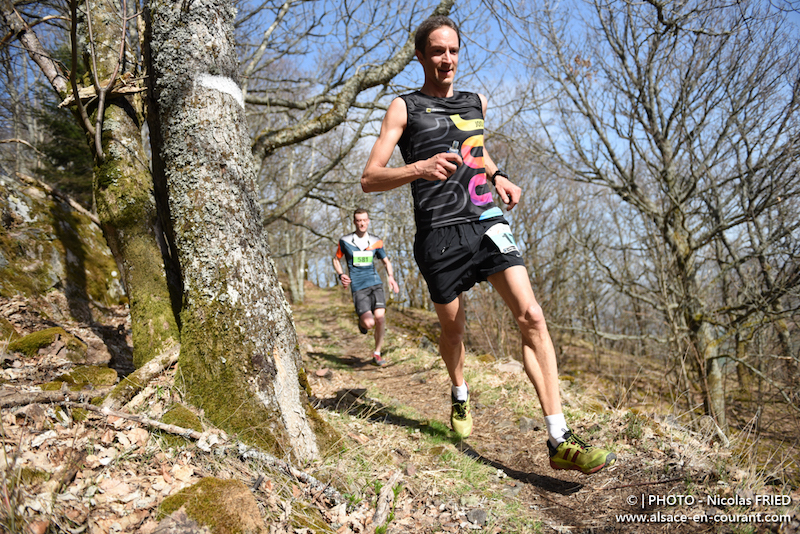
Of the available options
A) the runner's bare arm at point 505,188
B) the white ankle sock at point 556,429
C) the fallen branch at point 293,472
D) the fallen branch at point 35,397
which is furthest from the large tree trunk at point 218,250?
the runner's bare arm at point 505,188

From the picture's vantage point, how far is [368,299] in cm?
635

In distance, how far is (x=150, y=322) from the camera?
2.67m

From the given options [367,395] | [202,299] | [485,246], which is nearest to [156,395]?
[202,299]

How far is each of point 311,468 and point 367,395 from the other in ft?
6.98

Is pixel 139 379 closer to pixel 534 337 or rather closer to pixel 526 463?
pixel 534 337

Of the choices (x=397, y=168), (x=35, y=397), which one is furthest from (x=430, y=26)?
(x=35, y=397)

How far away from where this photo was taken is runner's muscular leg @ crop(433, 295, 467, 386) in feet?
8.98

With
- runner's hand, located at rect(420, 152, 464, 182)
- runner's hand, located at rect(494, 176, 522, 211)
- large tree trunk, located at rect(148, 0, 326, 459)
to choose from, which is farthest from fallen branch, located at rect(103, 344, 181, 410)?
runner's hand, located at rect(494, 176, 522, 211)

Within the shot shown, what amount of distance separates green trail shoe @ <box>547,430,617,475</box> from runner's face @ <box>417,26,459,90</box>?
6.95ft

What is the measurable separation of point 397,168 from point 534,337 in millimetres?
1204

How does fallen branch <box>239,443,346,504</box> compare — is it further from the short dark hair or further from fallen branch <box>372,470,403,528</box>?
the short dark hair

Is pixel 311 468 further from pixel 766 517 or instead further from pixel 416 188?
pixel 766 517

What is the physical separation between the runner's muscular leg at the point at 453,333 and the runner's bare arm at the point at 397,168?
2.62 ft

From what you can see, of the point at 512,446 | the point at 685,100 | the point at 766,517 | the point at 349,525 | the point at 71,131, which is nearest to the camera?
the point at 766,517
